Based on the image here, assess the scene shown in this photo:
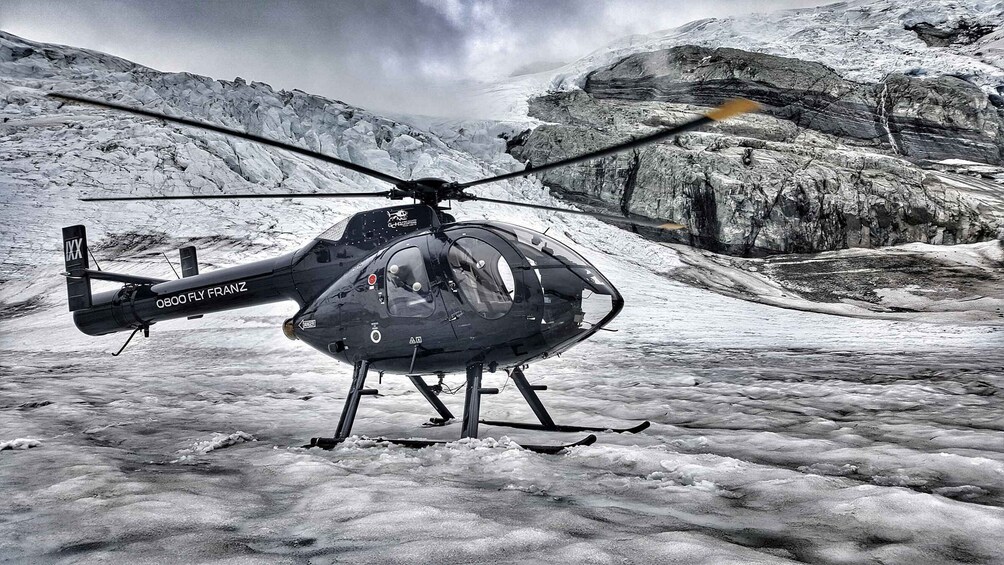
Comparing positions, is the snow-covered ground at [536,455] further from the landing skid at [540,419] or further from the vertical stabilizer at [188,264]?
the vertical stabilizer at [188,264]

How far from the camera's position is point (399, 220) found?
5.69m

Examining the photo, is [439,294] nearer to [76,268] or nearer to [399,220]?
[399,220]

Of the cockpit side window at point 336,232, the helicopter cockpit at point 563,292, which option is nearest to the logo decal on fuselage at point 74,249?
the cockpit side window at point 336,232

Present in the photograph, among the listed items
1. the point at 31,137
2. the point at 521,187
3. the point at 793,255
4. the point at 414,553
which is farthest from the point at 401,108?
the point at 414,553

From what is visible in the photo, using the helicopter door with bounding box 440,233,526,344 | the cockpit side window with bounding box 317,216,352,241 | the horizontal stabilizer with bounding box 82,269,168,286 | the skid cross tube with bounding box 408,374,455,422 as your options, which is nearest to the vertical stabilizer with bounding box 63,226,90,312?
the horizontal stabilizer with bounding box 82,269,168,286

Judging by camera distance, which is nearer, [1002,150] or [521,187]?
[521,187]

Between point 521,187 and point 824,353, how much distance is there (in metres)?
22.0

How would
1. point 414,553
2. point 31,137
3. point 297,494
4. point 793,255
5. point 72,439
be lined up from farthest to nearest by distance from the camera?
1. point 793,255
2. point 31,137
3. point 72,439
4. point 297,494
5. point 414,553

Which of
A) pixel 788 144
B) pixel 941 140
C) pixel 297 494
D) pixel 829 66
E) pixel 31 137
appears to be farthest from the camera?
pixel 829 66

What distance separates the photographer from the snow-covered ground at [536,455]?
272 cm

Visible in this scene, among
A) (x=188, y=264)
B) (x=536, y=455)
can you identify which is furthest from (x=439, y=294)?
(x=188, y=264)

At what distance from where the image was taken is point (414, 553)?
253 cm

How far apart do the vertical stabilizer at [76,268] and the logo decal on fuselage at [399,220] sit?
3827 mm

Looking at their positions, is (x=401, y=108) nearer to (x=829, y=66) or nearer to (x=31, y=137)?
(x=31, y=137)
